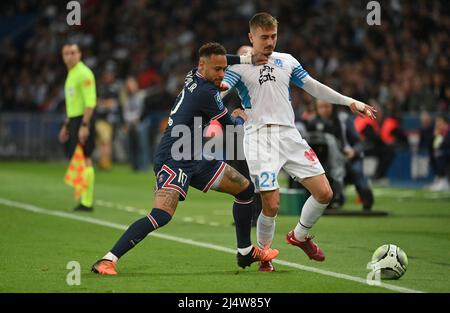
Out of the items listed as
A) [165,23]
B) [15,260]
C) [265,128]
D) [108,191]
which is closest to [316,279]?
[265,128]

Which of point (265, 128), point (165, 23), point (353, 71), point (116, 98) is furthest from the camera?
point (165, 23)

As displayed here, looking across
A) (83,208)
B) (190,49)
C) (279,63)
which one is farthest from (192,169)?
(190,49)

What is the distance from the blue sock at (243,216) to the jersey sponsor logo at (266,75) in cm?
101

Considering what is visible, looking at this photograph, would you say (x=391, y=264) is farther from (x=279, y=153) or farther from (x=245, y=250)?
(x=279, y=153)

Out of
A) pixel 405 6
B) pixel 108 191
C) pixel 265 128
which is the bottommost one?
pixel 108 191

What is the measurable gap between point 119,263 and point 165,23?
24666 mm

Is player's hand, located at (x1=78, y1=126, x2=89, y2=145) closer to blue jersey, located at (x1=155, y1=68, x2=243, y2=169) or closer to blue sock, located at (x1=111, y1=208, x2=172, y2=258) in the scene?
blue jersey, located at (x1=155, y1=68, x2=243, y2=169)

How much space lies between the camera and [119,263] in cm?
1084

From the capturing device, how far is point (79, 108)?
655 inches

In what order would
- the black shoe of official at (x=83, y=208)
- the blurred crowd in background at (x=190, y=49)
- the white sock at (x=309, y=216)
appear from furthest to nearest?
the blurred crowd in background at (x=190, y=49) → the black shoe of official at (x=83, y=208) → the white sock at (x=309, y=216)

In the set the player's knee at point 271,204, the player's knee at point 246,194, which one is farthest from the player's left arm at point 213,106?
the player's knee at point 271,204

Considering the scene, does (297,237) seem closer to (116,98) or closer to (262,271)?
(262,271)

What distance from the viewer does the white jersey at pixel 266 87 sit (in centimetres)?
1062

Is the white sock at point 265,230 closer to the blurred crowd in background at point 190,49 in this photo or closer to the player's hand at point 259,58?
the player's hand at point 259,58
